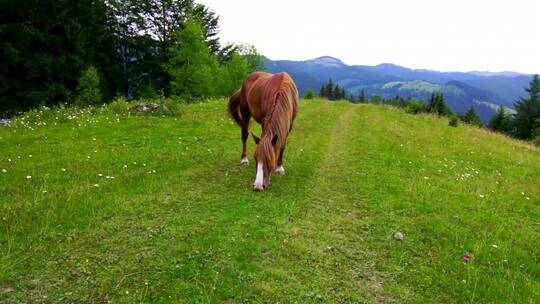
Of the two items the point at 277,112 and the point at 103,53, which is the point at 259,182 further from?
the point at 103,53

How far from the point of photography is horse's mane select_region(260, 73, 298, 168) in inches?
354

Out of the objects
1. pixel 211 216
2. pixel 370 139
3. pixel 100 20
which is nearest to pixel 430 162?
pixel 370 139

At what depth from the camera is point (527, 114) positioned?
7025cm

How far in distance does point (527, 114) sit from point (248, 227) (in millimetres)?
80009

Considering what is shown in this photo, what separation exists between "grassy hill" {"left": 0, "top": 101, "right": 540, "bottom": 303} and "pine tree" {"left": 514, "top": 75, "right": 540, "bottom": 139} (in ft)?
221

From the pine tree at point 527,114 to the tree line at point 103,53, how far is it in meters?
51.0

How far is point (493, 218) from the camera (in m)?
8.61

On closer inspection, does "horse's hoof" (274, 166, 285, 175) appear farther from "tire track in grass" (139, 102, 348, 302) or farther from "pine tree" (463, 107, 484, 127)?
"pine tree" (463, 107, 484, 127)

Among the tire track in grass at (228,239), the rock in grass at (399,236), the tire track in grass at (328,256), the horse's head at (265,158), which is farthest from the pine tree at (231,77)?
the rock in grass at (399,236)

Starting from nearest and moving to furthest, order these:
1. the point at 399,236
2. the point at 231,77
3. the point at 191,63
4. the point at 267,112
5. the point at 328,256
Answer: the point at 328,256, the point at 399,236, the point at 267,112, the point at 191,63, the point at 231,77

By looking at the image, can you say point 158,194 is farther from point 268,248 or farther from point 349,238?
point 349,238

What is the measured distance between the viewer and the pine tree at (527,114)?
227ft

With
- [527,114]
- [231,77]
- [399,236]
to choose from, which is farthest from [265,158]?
[527,114]

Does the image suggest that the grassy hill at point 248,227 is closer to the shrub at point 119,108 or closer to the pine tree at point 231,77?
the shrub at point 119,108
